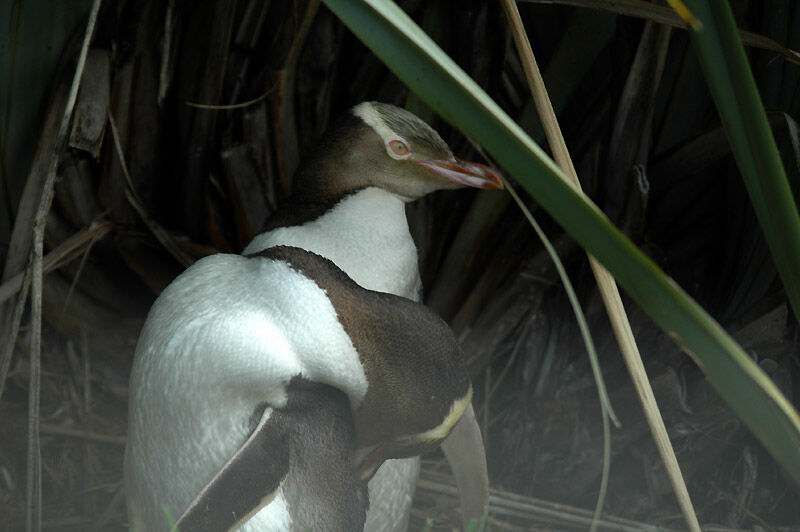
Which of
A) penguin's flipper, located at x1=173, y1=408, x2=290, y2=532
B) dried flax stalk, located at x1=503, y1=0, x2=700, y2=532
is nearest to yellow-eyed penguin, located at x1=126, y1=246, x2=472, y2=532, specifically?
penguin's flipper, located at x1=173, y1=408, x2=290, y2=532

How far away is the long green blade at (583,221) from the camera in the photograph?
1.92ft

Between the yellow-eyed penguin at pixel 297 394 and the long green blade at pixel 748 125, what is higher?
the long green blade at pixel 748 125

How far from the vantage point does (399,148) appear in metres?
1.51

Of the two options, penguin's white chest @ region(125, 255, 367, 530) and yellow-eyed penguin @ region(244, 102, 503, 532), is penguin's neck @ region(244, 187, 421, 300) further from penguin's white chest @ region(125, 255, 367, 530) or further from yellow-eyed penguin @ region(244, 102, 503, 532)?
penguin's white chest @ region(125, 255, 367, 530)

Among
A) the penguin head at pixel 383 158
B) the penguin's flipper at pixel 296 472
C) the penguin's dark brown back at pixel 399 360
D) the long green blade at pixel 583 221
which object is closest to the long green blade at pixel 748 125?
Result: the long green blade at pixel 583 221

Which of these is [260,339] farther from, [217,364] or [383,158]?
[383,158]

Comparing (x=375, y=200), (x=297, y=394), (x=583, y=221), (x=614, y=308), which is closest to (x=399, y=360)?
(x=297, y=394)

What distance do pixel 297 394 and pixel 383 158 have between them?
603 mm

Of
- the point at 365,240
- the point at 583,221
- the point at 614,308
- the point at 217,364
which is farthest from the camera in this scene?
the point at 365,240

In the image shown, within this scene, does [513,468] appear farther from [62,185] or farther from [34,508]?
[62,185]

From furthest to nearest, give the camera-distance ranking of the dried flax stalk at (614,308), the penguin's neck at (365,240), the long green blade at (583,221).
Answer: the penguin's neck at (365,240), the dried flax stalk at (614,308), the long green blade at (583,221)

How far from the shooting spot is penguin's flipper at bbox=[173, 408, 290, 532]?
98 centimetres

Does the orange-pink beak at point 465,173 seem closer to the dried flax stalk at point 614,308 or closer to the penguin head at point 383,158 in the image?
the penguin head at point 383,158

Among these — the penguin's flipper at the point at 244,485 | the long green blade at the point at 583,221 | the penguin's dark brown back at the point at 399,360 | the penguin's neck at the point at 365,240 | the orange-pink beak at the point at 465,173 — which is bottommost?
the penguin's flipper at the point at 244,485
